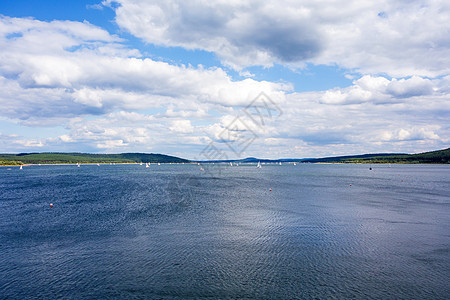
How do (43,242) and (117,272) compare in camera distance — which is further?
(43,242)

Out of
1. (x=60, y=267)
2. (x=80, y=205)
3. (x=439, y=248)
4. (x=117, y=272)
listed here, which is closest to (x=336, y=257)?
(x=439, y=248)

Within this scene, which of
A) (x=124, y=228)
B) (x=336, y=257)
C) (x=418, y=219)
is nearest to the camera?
(x=336, y=257)

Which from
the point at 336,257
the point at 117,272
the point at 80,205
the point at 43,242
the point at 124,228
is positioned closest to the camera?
the point at 117,272

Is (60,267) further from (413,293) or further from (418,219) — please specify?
(418,219)

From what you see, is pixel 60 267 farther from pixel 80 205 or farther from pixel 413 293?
pixel 80 205

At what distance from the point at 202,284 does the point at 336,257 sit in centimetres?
1234

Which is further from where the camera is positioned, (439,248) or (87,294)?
(439,248)

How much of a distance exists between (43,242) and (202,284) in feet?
61.0

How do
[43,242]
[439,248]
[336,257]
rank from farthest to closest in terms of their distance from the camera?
1. [43,242]
2. [439,248]
3. [336,257]

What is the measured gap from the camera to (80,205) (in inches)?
1969

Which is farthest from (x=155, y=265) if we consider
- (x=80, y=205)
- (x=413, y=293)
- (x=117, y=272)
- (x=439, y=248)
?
(x=80, y=205)

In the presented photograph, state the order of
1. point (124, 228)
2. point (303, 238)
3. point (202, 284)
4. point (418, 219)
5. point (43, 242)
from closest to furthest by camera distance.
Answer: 1. point (202, 284)
2. point (43, 242)
3. point (303, 238)
4. point (124, 228)
5. point (418, 219)

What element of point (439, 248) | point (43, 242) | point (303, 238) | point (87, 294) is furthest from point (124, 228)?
point (439, 248)

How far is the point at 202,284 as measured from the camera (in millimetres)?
19297
